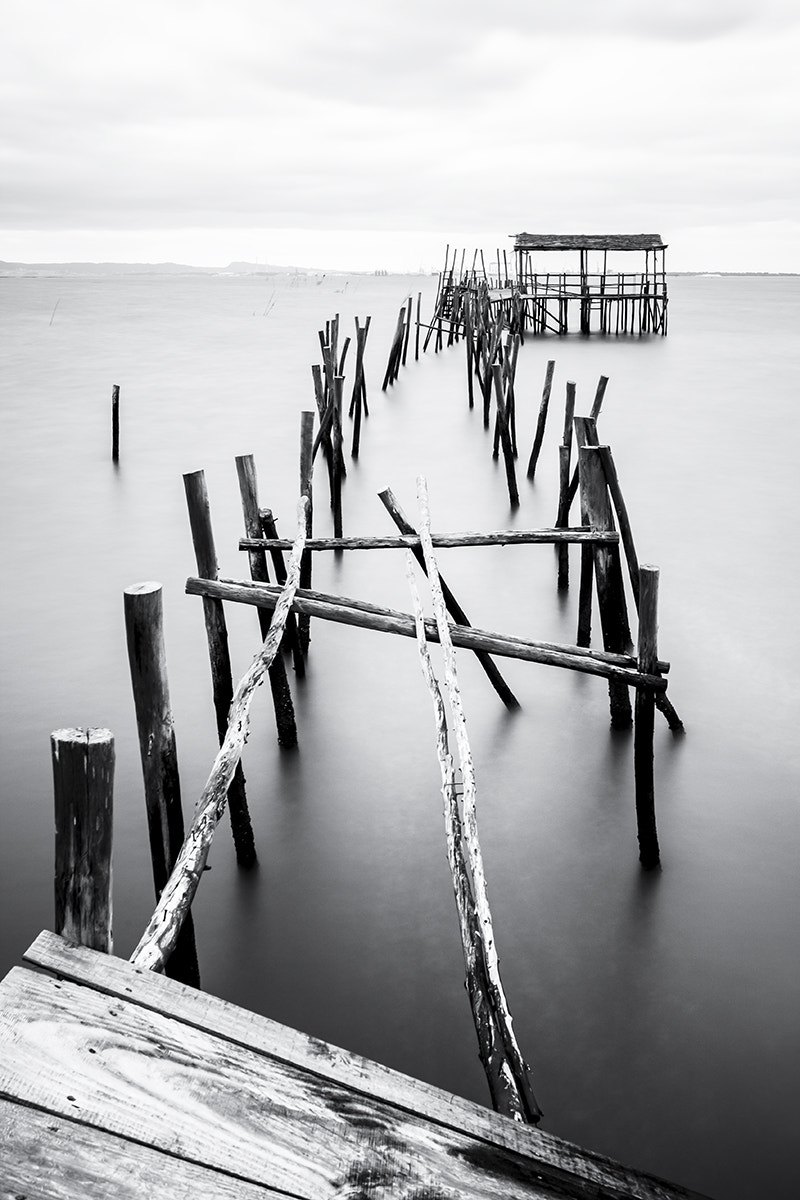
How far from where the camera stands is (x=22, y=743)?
15.4 ft

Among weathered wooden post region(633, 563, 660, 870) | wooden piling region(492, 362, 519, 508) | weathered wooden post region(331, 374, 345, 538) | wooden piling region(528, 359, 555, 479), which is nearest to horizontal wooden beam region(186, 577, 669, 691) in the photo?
weathered wooden post region(633, 563, 660, 870)

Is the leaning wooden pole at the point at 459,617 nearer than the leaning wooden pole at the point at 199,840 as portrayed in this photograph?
No

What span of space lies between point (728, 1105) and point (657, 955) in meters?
0.67

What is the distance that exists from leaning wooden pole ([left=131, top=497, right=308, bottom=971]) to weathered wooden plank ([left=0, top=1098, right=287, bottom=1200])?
18.5 inches

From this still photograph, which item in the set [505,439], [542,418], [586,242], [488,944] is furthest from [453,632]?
[586,242]

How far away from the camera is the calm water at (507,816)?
9.43ft

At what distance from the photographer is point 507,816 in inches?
165

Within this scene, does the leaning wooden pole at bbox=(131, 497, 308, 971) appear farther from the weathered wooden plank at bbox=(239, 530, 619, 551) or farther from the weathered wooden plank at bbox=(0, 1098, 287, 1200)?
the weathered wooden plank at bbox=(239, 530, 619, 551)

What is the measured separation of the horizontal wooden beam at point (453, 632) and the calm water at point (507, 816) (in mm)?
833

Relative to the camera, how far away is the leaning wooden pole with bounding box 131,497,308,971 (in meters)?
2.14

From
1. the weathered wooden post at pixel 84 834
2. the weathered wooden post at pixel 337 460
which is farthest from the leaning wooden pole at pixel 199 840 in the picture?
the weathered wooden post at pixel 337 460

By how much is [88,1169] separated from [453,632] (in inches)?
104

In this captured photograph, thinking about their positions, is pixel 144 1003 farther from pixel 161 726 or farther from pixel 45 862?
pixel 45 862

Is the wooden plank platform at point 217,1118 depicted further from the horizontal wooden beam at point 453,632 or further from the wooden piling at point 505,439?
the wooden piling at point 505,439
